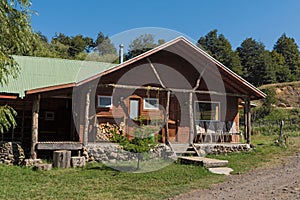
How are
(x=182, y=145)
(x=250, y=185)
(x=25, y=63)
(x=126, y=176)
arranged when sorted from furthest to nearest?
(x=25, y=63)
(x=182, y=145)
(x=126, y=176)
(x=250, y=185)

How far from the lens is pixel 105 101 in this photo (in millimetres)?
15414

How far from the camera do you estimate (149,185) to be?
367 inches

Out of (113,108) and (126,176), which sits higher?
(113,108)

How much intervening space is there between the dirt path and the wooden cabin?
4.39 metres

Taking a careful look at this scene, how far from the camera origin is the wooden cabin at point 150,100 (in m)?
14.9

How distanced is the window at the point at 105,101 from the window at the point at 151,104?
1.72 metres

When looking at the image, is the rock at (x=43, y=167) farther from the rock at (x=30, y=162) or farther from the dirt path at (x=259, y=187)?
the dirt path at (x=259, y=187)

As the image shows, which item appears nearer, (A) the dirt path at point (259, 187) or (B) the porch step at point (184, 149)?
(A) the dirt path at point (259, 187)

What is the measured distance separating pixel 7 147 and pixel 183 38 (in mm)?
8283

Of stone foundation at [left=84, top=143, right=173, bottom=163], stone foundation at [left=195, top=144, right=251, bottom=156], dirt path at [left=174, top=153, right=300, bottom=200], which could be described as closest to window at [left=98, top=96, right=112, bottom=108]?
stone foundation at [left=84, top=143, right=173, bottom=163]

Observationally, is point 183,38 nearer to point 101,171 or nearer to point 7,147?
point 101,171

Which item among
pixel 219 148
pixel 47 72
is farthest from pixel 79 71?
pixel 219 148

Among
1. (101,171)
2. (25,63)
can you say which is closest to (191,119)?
(101,171)

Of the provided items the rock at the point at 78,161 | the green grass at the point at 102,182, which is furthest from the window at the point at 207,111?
the rock at the point at 78,161
